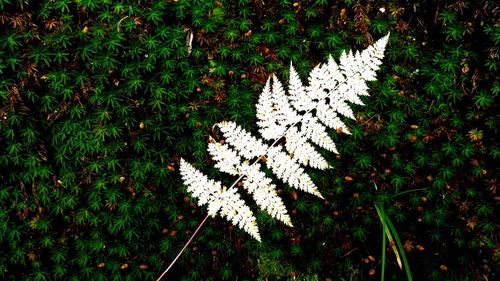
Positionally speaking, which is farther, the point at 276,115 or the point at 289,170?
the point at 276,115

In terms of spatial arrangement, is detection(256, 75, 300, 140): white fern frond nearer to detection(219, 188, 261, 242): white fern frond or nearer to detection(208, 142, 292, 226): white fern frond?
detection(208, 142, 292, 226): white fern frond

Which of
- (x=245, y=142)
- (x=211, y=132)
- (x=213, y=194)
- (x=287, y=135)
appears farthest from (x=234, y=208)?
(x=211, y=132)

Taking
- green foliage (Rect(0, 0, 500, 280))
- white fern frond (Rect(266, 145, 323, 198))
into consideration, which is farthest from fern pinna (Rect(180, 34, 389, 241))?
green foliage (Rect(0, 0, 500, 280))

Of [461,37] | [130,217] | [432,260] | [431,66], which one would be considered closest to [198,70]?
[130,217]

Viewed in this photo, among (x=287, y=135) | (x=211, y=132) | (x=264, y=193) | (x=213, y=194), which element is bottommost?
(x=213, y=194)

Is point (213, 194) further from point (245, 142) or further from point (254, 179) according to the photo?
point (245, 142)

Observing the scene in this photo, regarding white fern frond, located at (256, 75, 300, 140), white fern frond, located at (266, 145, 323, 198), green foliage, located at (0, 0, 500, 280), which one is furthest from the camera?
green foliage, located at (0, 0, 500, 280)
